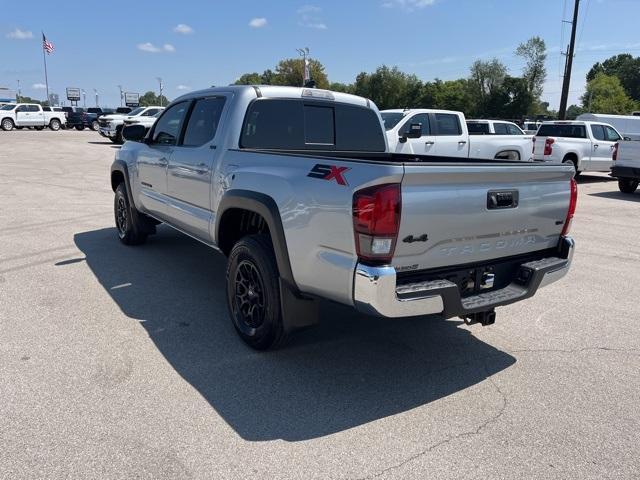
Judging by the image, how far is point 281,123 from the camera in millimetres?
4680

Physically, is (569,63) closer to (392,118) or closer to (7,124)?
(392,118)

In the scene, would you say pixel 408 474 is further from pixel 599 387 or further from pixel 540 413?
pixel 599 387

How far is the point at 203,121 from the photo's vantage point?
492cm

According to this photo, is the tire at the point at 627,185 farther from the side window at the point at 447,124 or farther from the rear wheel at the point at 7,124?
the rear wheel at the point at 7,124

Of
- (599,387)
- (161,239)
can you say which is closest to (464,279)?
(599,387)

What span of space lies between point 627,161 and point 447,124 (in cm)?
490

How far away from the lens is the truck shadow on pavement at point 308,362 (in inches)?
123

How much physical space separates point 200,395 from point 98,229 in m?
5.63

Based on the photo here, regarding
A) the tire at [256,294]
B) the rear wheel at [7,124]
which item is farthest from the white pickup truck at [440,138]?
the rear wheel at [7,124]

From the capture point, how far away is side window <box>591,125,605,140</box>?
16.8 meters

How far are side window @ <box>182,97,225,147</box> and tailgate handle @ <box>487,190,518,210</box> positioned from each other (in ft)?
8.22

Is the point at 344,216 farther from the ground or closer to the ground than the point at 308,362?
farther from the ground

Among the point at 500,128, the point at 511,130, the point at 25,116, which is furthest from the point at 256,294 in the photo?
the point at 25,116

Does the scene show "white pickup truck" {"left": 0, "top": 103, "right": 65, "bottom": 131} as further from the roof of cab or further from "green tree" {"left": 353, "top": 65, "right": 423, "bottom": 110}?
"green tree" {"left": 353, "top": 65, "right": 423, "bottom": 110}
